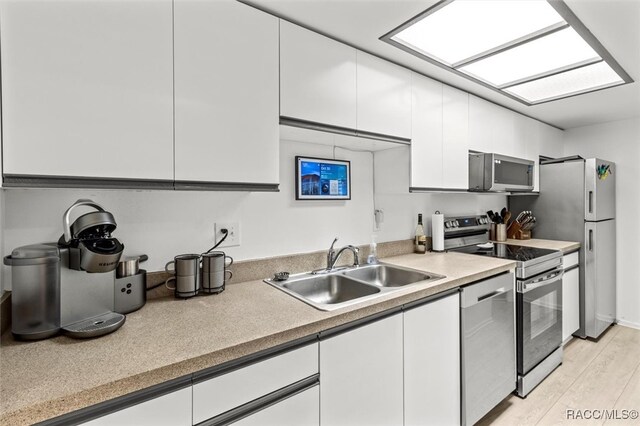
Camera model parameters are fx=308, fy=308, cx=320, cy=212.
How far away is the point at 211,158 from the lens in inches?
47.6

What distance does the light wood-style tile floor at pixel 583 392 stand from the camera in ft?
6.17

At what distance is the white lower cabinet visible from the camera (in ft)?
8.84

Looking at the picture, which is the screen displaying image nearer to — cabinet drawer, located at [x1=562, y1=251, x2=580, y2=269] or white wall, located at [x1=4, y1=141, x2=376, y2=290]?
white wall, located at [x1=4, y1=141, x2=376, y2=290]

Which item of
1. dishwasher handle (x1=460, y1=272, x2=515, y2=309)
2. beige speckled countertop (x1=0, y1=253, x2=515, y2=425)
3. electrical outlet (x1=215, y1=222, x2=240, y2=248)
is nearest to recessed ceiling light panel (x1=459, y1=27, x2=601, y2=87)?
dishwasher handle (x1=460, y1=272, x2=515, y2=309)

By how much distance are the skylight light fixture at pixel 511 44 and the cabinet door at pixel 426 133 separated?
178 millimetres

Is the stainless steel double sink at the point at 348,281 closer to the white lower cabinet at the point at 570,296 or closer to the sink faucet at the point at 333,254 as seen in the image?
the sink faucet at the point at 333,254

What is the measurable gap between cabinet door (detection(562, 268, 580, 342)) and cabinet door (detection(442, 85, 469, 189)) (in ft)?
4.60

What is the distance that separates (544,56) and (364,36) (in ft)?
3.42

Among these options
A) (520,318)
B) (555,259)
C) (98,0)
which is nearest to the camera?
(98,0)

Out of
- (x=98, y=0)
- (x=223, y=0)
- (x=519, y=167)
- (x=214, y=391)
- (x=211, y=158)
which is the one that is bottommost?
(x=214, y=391)

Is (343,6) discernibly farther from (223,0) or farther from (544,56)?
(544,56)

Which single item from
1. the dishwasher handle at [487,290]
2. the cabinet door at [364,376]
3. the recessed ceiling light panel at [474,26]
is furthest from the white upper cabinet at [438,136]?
the cabinet door at [364,376]

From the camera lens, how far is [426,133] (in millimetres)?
2018

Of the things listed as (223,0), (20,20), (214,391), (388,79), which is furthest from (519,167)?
(20,20)
